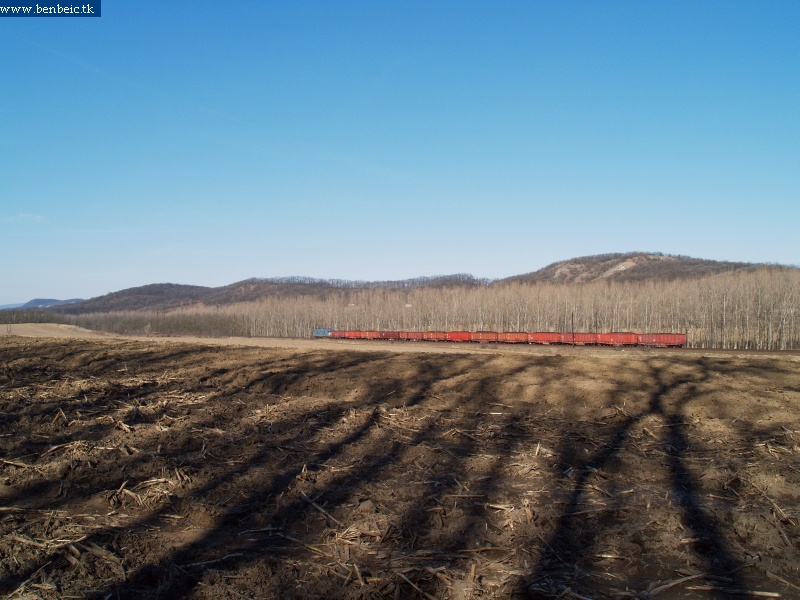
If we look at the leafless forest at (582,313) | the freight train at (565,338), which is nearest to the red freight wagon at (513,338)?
the freight train at (565,338)

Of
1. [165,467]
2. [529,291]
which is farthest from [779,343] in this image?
[165,467]

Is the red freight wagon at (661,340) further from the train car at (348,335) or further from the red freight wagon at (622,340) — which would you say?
the train car at (348,335)

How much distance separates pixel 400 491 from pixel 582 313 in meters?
81.0

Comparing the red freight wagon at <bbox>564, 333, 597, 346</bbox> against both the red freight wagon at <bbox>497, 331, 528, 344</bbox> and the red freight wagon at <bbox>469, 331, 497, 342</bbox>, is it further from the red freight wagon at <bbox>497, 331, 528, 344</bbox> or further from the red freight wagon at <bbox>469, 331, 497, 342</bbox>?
the red freight wagon at <bbox>469, 331, 497, 342</bbox>

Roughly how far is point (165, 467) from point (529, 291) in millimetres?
90313

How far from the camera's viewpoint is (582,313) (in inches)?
3260

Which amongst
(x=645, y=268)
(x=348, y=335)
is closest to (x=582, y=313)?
(x=348, y=335)

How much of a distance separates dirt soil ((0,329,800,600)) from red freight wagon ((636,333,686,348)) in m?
33.0

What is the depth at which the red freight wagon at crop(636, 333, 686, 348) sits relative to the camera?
4353cm

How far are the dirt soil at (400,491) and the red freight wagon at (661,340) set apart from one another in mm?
33027

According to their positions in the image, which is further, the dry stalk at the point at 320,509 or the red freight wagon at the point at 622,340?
the red freight wagon at the point at 622,340

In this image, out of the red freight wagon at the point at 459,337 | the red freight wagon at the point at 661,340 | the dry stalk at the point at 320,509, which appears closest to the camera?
the dry stalk at the point at 320,509

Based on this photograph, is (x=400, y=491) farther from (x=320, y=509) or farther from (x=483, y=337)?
(x=483, y=337)

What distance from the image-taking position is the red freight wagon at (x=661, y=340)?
143 ft
